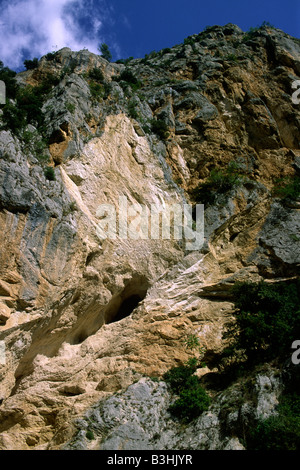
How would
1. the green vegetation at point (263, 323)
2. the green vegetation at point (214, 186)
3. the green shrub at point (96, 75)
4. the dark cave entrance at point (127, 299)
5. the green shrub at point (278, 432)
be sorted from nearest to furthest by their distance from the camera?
the green shrub at point (278, 432) → the green vegetation at point (263, 323) → the dark cave entrance at point (127, 299) → the green vegetation at point (214, 186) → the green shrub at point (96, 75)

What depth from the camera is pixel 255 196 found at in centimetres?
2150

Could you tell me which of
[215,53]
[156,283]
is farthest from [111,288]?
[215,53]

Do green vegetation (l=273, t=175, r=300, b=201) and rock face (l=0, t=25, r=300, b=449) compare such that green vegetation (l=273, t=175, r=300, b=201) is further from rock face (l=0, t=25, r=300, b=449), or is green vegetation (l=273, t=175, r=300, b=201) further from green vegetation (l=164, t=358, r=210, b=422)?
green vegetation (l=164, t=358, r=210, b=422)

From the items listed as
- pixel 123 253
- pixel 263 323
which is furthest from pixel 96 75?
pixel 263 323

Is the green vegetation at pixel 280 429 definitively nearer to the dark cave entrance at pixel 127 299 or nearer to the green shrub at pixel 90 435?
the green shrub at pixel 90 435

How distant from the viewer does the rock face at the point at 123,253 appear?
12281 mm

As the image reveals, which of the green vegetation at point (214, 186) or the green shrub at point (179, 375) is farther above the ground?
the green vegetation at point (214, 186)

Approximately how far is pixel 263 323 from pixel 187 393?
11.9ft

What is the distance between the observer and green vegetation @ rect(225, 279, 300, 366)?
1284cm

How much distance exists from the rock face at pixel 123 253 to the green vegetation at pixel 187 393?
393mm

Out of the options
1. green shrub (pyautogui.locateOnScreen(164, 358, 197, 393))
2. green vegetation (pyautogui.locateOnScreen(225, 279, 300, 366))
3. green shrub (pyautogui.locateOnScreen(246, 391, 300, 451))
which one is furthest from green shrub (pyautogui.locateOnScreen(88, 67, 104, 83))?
green shrub (pyautogui.locateOnScreen(246, 391, 300, 451))

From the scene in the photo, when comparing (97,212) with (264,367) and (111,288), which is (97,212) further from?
(264,367)

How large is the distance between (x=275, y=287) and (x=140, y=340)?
5.97 m

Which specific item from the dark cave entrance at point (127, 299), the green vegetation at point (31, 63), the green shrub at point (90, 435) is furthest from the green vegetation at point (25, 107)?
the green shrub at point (90, 435)
